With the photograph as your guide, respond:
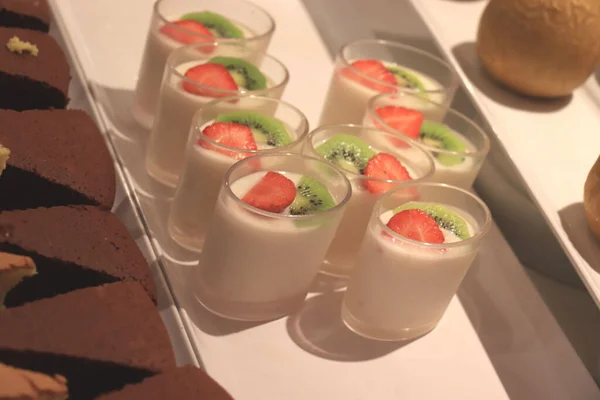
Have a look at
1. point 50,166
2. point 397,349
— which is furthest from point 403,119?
point 50,166

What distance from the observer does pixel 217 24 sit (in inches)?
78.0

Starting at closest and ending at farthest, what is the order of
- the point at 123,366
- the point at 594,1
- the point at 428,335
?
the point at 123,366 < the point at 428,335 < the point at 594,1

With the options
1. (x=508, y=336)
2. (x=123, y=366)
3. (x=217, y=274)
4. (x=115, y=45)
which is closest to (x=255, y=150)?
(x=217, y=274)

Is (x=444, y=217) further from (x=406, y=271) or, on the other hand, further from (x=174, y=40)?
(x=174, y=40)

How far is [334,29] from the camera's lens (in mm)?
2523

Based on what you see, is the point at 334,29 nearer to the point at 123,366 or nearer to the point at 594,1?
the point at 594,1

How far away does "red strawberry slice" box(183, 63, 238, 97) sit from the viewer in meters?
1.66

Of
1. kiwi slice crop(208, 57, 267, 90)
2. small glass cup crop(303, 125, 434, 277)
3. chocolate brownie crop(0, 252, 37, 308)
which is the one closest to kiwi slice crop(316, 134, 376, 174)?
small glass cup crop(303, 125, 434, 277)

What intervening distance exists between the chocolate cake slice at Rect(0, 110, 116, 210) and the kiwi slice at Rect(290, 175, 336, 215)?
42 cm

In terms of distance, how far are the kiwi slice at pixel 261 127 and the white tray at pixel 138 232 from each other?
0.28 m

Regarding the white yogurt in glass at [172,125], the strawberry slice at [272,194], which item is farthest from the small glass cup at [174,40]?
the strawberry slice at [272,194]

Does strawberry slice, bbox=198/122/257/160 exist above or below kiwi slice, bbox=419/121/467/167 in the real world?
below

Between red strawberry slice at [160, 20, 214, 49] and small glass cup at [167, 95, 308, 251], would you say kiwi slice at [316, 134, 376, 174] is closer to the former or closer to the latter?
small glass cup at [167, 95, 308, 251]

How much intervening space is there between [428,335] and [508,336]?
18cm
